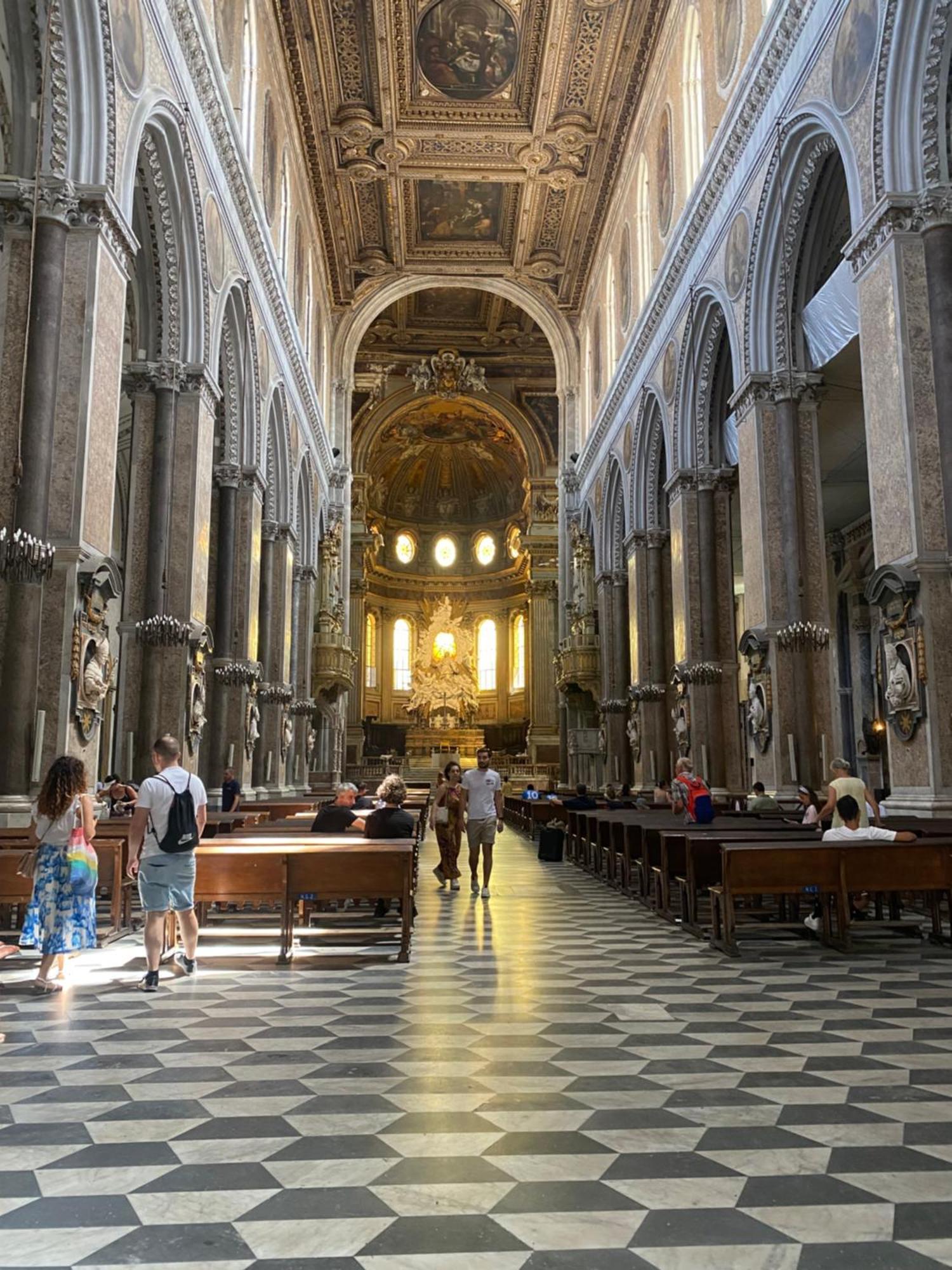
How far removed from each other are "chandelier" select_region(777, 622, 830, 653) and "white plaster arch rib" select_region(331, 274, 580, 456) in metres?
21.0

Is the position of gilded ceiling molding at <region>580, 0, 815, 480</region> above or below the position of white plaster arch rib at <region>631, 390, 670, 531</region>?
above

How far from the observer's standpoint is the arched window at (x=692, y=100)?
779 inches

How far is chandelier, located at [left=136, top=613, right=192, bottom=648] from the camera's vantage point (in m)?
14.2

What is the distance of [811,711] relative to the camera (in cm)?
1509

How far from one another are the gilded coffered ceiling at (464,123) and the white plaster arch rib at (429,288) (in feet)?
1.34

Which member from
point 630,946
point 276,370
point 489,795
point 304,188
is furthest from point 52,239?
point 304,188

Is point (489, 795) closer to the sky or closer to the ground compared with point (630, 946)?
closer to the sky

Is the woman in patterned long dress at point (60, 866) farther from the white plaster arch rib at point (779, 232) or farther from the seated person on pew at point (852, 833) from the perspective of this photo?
the white plaster arch rib at point (779, 232)

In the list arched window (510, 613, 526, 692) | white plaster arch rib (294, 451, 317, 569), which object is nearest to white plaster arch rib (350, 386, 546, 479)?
arched window (510, 613, 526, 692)

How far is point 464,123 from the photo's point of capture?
26.2 meters

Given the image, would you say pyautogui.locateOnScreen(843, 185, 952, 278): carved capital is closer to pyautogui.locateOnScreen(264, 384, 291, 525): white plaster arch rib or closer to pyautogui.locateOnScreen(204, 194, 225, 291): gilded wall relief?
pyautogui.locateOnScreen(204, 194, 225, 291): gilded wall relief

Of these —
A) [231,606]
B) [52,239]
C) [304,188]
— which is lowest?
[231,606]

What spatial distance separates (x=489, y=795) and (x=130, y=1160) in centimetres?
864

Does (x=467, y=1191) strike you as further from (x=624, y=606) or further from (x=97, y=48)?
(x=624, y=606)
